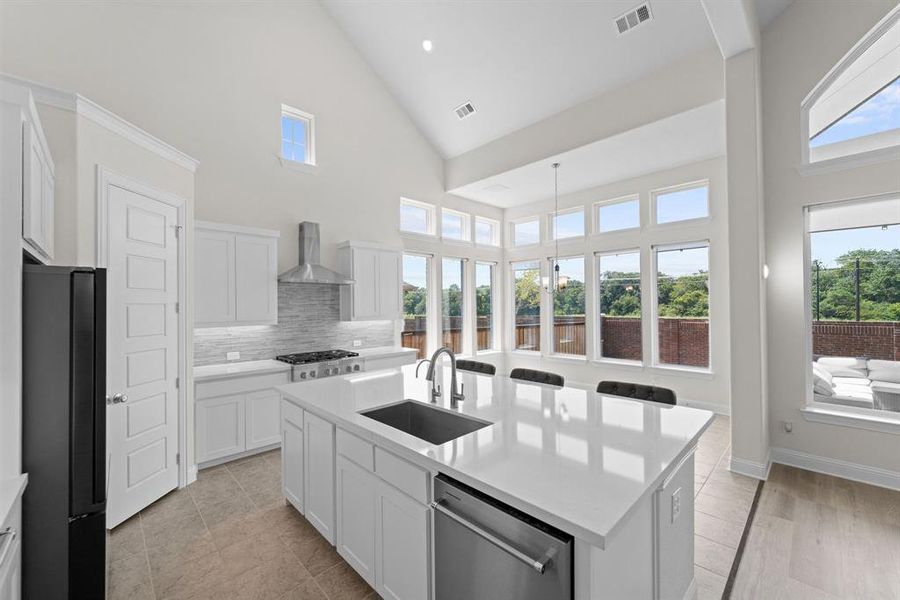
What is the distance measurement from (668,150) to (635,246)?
1.49 meters

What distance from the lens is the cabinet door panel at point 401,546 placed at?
63.2 inches

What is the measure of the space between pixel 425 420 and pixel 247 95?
4.53 metres

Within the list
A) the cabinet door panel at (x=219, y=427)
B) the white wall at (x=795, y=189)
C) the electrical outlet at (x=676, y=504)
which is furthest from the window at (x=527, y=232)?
the electrical outlet at (x=676, y=504)

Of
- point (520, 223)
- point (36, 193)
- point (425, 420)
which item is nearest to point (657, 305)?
point (520, 223)

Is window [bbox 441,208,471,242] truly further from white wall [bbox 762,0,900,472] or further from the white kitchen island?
the white kitchen island

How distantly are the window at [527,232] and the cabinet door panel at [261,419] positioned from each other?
17.5 feet

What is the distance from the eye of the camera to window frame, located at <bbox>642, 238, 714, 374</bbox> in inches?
207

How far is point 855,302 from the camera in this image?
11.3 feet

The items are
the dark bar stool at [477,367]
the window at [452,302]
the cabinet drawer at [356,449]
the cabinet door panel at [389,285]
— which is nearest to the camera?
the cabinet drawer at [356,449]

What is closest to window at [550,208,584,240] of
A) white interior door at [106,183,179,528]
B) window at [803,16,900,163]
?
window at [803,16,900,163]

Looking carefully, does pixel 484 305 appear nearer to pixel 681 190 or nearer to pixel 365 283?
pixel 365 283

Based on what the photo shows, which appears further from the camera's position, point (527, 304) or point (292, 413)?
point (527, 304)

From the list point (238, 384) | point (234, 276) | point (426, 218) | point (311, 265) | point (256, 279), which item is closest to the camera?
point (238, 384)

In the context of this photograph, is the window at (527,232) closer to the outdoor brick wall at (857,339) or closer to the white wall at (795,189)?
the white wall at (795,189)
